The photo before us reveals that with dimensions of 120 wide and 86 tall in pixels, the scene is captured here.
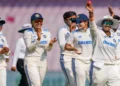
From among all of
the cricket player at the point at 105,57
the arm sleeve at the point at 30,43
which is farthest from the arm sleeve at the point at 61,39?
the cricket player at the point at 105,57

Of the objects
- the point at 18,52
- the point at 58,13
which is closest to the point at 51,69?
the point at 58,13

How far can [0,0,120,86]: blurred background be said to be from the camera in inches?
990

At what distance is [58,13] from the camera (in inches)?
1019

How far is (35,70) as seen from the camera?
46.5 feet

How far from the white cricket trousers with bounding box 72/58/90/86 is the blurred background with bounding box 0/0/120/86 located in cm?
1069

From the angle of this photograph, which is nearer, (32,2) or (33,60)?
(33,60)

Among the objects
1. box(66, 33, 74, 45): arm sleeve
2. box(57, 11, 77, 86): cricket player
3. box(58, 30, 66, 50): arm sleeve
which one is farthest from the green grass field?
box(66, 33, 74, 45): arm sleeve

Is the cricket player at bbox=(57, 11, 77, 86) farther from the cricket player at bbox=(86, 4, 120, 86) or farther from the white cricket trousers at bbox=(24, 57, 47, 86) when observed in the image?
the cricket player at bbox=(86, 4, 120, 86)

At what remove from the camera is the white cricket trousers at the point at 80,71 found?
14.1m

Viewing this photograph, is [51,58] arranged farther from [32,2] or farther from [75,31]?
[75,31]

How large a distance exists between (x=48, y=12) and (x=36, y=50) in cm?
1164

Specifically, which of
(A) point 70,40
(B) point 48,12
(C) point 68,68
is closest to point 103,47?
(A) point 70,40

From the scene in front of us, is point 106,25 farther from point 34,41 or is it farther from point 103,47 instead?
point 34,41

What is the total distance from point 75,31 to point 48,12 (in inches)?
457
